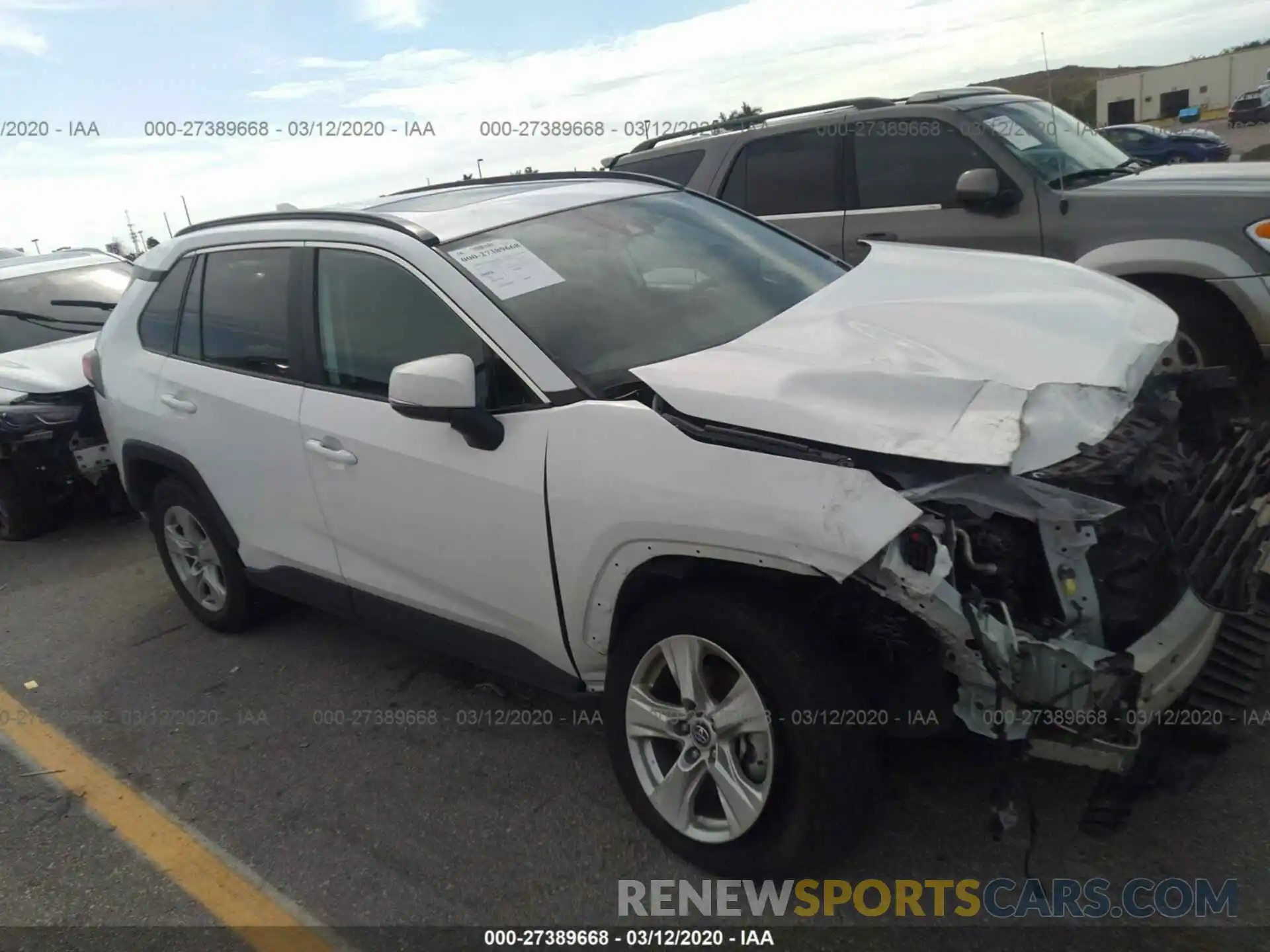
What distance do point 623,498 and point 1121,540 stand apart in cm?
124

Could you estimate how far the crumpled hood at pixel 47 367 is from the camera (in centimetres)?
606

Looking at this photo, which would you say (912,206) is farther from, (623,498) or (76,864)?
(76,864)

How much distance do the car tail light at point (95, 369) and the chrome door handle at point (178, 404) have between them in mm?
694

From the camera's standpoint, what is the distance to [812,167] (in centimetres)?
638

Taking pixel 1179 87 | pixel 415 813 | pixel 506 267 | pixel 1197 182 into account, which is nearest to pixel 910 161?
pixel 1197 182

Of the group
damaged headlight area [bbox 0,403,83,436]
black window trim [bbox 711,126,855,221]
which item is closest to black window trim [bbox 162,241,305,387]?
damaged headlight area [bbox 0,403,83,436]

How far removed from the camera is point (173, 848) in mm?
3152

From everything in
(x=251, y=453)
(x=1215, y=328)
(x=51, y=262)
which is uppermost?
(x=51, y=262)

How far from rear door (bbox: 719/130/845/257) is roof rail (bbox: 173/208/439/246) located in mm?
3068

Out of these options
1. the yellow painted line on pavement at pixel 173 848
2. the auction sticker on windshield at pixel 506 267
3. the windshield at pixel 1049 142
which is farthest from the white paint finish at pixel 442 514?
the windshield at pixel 1049 142

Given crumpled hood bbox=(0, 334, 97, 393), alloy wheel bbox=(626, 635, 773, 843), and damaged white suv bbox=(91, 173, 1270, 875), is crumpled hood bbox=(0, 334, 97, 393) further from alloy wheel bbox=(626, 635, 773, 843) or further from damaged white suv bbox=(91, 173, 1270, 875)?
alloy wheel bbox=(626, 635, 773, 843)

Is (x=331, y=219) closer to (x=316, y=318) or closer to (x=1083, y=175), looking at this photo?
(x=316, y=318)

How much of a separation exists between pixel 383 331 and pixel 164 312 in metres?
1.71

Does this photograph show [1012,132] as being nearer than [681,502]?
No
